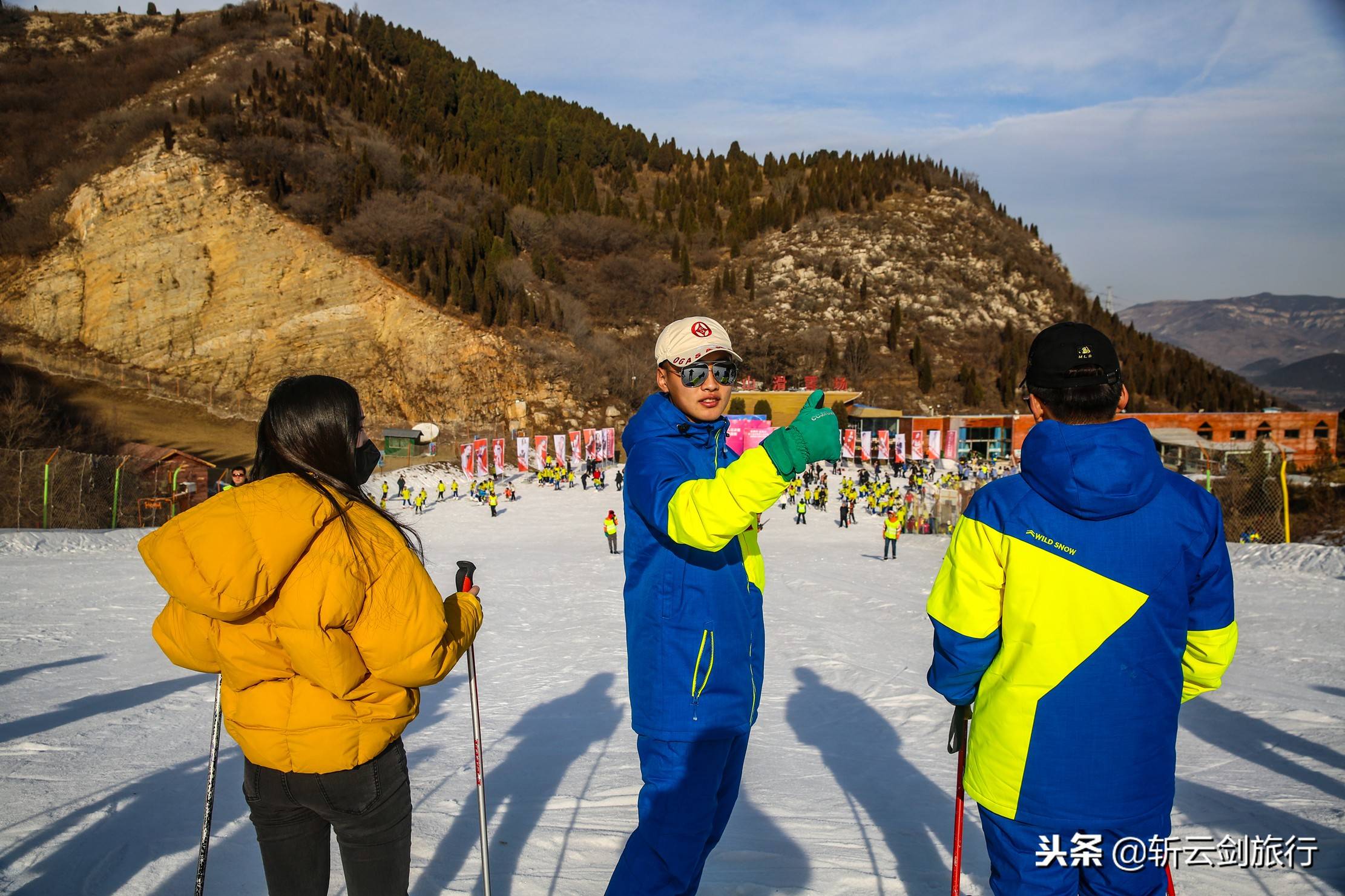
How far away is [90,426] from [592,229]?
48608 mm

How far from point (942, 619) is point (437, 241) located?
60.8 meters

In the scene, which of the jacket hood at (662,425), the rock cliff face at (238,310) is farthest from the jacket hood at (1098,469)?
the rock cliff face at (238,310)

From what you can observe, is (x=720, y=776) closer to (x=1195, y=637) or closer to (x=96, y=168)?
(x=1195, y=637)

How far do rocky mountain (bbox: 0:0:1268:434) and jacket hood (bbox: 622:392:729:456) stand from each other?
42395mm

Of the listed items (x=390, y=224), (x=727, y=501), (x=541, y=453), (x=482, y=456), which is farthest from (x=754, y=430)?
(x=390, y=224)

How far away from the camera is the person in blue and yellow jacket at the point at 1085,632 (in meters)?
1.81

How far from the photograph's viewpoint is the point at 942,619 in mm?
1956

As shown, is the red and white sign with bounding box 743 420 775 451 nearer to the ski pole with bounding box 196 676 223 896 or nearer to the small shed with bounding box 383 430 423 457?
the small shed with bounding box 383 430 423 457

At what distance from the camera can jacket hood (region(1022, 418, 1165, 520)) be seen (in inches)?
69.5

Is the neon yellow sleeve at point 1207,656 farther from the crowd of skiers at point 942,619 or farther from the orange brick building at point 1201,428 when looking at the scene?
the orange brick building at point 1201,428

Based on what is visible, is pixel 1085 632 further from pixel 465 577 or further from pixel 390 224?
pixel 390 224

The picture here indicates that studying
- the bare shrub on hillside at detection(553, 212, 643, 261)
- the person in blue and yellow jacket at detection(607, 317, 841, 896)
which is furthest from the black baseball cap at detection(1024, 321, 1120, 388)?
the bare shrub on hillside at detection(553, 212, 643, 261)

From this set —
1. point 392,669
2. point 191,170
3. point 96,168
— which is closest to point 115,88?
point 96,168

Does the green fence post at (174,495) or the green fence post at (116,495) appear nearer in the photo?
the green fence post at (116,495)
